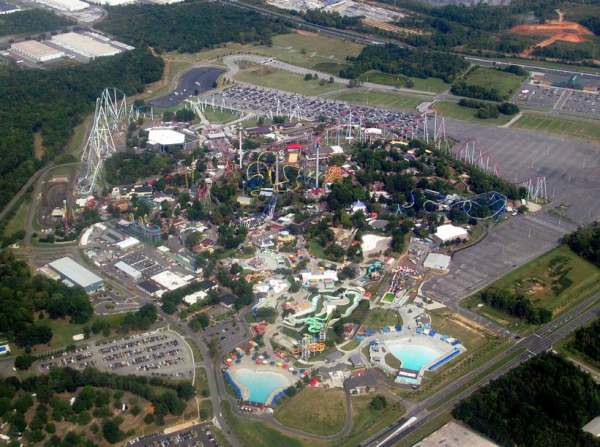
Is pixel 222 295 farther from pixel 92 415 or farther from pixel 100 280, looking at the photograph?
pixel 92 415

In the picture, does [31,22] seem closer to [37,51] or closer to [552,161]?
[37,51]

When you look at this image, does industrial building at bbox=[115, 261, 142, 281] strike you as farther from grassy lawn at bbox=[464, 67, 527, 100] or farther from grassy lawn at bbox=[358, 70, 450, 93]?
grassy lawn at bbox=[464, 67, 527, 100]

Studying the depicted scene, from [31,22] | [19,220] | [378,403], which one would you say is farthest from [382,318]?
[31,22]

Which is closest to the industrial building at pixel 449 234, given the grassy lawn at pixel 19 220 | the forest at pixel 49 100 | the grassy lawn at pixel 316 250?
the grassy lawn at pixel 316 250

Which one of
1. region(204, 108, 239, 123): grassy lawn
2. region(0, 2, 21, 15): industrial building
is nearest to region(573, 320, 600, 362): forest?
region(204, 108, 239, 123): grassy lawn

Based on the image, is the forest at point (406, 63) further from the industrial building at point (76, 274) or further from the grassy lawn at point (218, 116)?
the industrial building at point (76, 274)

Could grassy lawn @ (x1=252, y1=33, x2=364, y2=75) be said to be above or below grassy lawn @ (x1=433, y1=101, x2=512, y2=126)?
above
